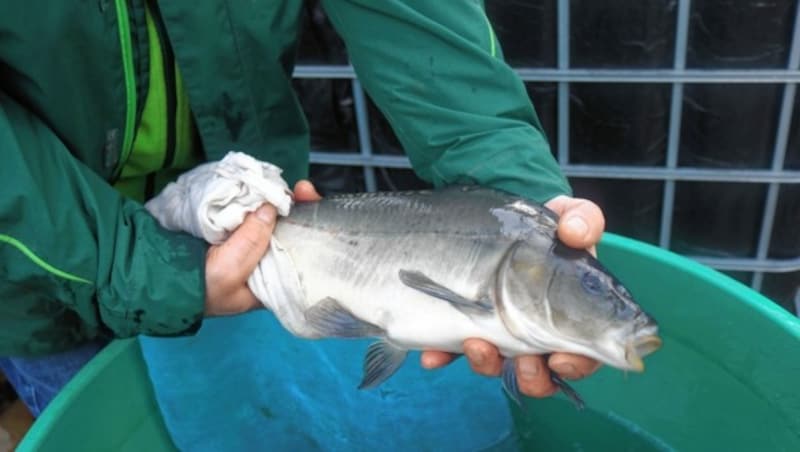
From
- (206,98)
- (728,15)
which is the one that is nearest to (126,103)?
(206,98)

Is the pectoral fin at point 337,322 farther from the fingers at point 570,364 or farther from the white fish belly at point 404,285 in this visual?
the fingers at point 570,364

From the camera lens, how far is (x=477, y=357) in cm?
88

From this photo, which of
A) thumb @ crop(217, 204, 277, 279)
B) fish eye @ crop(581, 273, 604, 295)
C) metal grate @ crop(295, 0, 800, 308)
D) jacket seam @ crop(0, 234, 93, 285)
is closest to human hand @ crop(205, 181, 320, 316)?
thumb @ crop(217, 204, 277, 279)

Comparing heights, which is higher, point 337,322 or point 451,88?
point 451,88

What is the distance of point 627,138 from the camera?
1.49m

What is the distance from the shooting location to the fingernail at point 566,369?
33.4 inches

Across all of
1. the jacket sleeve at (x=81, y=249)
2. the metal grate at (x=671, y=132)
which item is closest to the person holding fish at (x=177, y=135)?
the jacket sleeve at (x=81, y=249)

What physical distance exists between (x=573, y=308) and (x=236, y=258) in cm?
35

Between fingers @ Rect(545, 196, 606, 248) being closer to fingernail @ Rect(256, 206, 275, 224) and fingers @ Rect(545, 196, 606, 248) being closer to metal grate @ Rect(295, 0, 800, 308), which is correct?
fingernail @ Rect(256, 206, 275, 224)

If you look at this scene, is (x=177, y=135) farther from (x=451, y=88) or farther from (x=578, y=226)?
(x=578, y=226)

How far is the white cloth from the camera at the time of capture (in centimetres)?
95

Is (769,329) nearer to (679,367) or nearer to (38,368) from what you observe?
(679,367)

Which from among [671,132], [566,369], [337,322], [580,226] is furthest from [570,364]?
[671,132]

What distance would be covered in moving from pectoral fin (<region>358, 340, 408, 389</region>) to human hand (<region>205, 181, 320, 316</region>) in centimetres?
16
